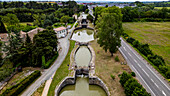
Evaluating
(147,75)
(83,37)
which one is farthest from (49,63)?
(83,37)

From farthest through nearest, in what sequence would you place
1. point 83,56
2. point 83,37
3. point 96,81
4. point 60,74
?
1. point 83,37
2. point 83,56
3. point 60,74
4. point 96,81

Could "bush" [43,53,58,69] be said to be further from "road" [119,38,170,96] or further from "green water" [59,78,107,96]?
"road" [119,38,170,96]

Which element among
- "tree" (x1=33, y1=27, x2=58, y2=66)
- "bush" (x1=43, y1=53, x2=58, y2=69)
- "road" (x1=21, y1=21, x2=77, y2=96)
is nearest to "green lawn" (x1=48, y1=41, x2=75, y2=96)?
"road" (x1=21, y1=21, x2=77, y2=96)

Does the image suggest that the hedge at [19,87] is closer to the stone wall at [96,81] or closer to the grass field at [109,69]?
the stone wall at [96,81]

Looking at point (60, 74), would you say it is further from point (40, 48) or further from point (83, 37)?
point (83, 37)

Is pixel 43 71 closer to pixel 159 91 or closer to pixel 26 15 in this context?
pixel 159 91

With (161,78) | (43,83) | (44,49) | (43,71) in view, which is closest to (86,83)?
(43,83)
